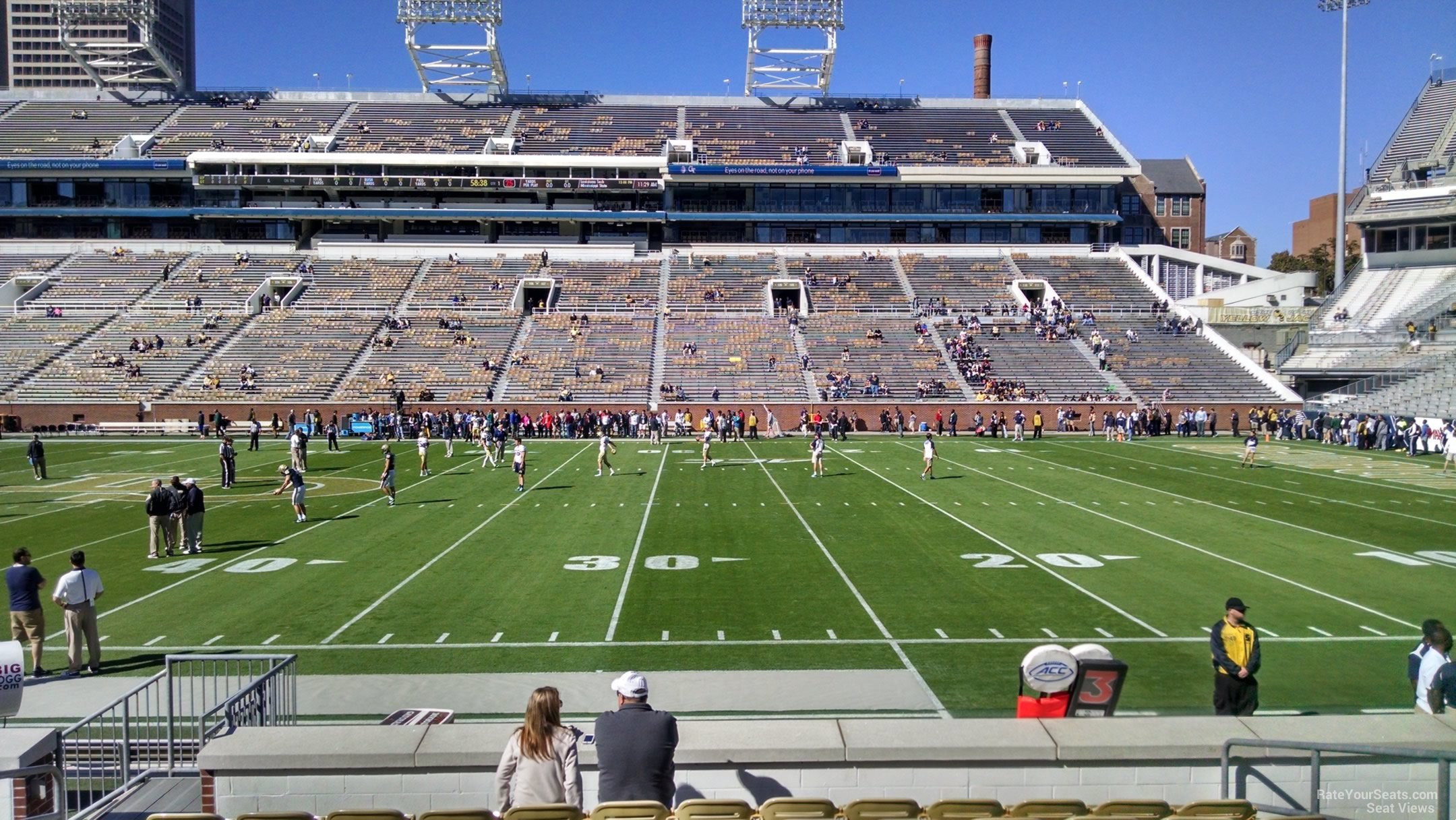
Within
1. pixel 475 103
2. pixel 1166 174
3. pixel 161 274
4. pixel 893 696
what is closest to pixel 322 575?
pixel 893 696

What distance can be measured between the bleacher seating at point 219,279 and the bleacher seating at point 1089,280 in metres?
45.9

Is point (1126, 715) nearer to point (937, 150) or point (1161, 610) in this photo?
point (1161, 610)

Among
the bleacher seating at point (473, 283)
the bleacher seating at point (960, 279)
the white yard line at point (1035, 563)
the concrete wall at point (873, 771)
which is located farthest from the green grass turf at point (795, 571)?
the bleacher seating at point (960, 279)

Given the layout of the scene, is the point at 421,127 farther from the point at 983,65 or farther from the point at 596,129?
the point at 983,65

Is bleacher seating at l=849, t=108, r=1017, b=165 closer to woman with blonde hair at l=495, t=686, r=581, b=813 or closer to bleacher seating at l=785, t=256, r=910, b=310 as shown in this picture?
bleacher seating at l=785, t=256, r=910, b=310

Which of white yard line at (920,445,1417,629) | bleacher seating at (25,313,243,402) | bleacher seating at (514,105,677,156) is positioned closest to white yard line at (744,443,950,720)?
white yard line at (920,445,1417,629)

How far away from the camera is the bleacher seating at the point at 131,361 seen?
4936 centimetres

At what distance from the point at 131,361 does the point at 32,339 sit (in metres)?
7.04

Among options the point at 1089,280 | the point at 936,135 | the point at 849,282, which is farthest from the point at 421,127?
the point at 1089,280

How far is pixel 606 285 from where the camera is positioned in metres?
63.6

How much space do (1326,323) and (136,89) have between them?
84.9 metres

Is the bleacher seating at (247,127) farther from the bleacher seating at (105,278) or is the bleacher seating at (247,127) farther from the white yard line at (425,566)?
the white yard line at (425,566)

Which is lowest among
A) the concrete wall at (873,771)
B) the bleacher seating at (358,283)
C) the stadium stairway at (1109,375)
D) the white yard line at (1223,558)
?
the white yard line at (1223,558)

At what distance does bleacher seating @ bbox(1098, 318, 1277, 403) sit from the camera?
5038cm
